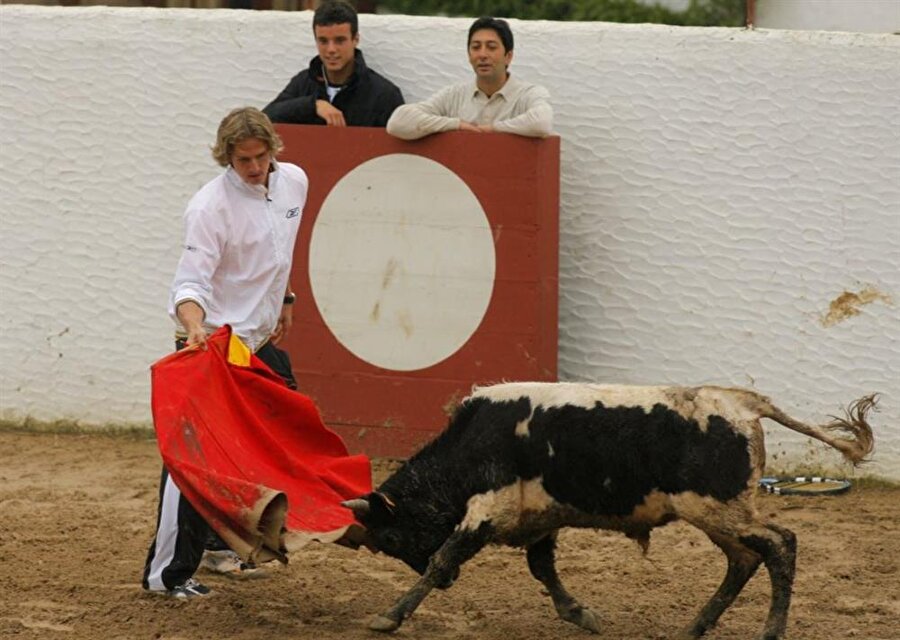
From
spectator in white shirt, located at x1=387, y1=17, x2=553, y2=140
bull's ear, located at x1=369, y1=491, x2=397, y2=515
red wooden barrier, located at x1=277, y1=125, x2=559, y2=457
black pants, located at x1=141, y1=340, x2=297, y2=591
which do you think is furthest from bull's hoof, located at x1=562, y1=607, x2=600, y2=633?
spectator in white shirt, located at x1=387, y1=17, x2=553, y2=140

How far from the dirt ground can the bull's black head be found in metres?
0.26

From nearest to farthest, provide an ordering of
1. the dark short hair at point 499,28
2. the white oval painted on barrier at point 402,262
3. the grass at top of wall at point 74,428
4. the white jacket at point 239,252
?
the white jacket at point 239,252, the dark short hair at point 499,28, the white oval painted on barrier at point 402,262, the grass at top of wall at point 74,428

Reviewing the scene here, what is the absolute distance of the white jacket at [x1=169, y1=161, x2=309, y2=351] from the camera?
6.11 meters

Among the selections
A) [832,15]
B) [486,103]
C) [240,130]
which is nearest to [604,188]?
[486,103]

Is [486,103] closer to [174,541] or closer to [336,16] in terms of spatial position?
[336,16]

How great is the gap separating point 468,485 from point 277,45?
3789mm

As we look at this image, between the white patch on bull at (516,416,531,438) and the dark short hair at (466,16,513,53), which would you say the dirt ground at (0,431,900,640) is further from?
the dark short hair at (466,16,513,53)

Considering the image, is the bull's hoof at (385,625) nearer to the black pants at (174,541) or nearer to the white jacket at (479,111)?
the black pants at (174,541)

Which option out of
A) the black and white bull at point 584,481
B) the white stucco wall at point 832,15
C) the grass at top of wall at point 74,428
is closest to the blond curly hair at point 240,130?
the black and white bull at point 584,481

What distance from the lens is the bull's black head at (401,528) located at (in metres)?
5.98

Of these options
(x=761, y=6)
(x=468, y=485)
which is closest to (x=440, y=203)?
(x=468, y=485)

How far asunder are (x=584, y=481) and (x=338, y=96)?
3486 millimetres

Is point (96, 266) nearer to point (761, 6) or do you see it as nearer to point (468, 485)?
point (468, 485)

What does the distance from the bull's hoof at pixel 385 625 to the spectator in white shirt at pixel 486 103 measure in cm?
304
